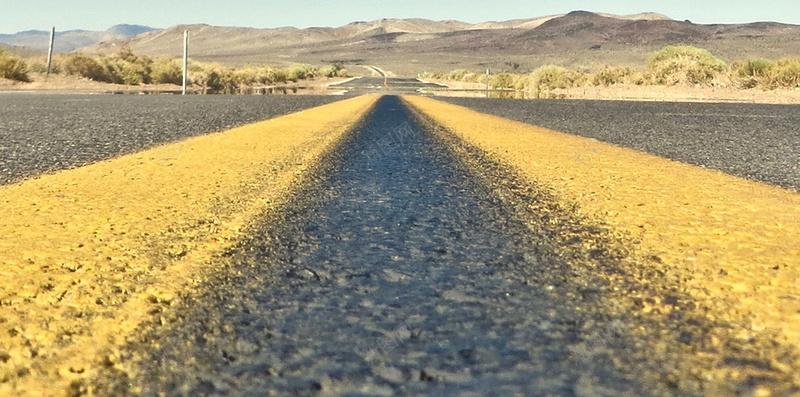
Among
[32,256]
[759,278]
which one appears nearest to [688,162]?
[759,278]

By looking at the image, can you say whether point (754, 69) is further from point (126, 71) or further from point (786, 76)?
point (126, 71)

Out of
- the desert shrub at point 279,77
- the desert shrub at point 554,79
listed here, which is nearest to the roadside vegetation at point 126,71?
the desert shrub at point 279,77

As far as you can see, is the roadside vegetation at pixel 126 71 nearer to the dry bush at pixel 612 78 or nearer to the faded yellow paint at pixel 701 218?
the dry bush at pixel 612 78

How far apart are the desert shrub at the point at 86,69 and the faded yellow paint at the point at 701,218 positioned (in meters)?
33.9

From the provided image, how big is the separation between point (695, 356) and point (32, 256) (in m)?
2.07

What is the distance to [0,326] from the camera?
1.72 m

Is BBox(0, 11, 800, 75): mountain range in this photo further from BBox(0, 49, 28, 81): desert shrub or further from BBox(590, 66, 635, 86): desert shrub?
BBox(0, 49, 28, 81): desert shrub

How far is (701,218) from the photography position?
10.3ft

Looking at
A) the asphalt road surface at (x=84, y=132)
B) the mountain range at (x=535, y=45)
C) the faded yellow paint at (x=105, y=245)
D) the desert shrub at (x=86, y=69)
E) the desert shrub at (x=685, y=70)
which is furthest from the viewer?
the mountain range at (x=535, y=45)

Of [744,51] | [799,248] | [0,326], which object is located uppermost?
[744,51]

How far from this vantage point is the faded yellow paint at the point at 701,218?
2.02 meters

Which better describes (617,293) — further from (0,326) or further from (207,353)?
(0,326)

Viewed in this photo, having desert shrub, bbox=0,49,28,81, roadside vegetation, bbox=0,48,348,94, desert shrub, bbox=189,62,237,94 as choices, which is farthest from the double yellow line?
desert shrub, bbox=189,62,237,94

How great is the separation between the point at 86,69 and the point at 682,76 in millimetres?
28233
